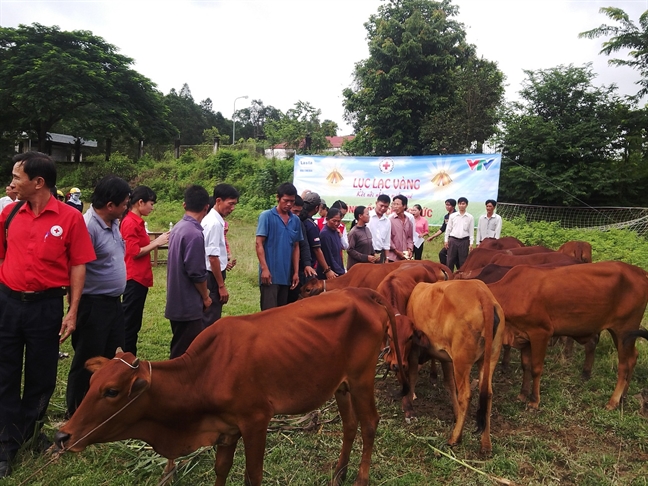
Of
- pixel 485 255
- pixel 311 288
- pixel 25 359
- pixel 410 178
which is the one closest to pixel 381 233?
pixel 485 255

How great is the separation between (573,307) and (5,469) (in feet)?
17.5

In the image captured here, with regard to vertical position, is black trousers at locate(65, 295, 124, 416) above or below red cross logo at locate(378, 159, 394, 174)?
below

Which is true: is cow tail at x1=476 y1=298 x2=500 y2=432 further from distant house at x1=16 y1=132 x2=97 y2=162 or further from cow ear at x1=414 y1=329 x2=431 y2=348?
distant house at x1=16 y1=132 x2=97 y2=162

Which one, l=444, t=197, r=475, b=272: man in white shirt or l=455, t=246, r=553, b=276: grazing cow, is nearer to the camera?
l=455, t=246, r=553, b=276: grazing cow

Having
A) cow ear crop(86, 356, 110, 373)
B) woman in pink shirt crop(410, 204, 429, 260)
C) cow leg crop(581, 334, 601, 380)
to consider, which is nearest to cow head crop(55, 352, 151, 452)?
cow ear crop(86, 356, 110, 373)

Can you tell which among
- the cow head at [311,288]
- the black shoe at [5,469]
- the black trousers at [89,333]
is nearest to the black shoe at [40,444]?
the black shoe at [5,469]

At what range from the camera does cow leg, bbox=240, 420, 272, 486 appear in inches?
117

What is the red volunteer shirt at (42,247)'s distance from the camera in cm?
337

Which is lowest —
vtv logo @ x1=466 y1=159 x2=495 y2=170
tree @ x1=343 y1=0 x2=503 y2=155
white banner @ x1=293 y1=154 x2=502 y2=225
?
white banner @ x1=293 y1=154 x2=502 y2=225

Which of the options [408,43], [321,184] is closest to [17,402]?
[321,184]

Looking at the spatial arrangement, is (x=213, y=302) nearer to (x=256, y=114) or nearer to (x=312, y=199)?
(x=312, y=199)

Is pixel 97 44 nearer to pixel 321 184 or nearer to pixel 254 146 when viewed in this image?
pixel 254 146

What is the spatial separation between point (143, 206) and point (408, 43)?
1915 centimetres

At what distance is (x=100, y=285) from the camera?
3.84 metres
